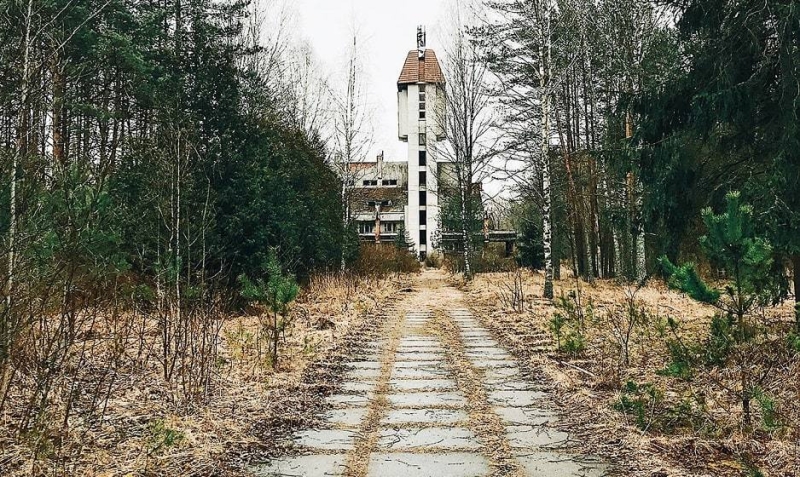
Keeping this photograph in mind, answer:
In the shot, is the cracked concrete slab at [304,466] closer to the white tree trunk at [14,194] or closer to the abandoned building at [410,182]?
the white tree trunk at [14,194]

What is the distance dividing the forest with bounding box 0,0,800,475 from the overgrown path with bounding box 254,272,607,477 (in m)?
0.53

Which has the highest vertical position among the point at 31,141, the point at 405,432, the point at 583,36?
the point at 583,36

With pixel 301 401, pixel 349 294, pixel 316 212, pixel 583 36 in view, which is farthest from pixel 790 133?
pixel 316 212

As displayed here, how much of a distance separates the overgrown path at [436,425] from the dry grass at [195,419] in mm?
274

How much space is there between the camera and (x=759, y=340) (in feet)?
22.7

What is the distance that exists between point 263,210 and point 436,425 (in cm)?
752

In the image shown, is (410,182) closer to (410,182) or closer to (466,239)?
(410,182)

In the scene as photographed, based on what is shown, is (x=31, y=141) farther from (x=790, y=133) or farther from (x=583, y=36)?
(x=583, y=36)

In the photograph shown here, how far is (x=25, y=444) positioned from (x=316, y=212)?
12791 millimetres

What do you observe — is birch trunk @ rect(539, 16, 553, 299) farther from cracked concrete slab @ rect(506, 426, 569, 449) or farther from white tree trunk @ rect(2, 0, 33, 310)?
white tree trunk @ rect(2, 0, 33, 310)

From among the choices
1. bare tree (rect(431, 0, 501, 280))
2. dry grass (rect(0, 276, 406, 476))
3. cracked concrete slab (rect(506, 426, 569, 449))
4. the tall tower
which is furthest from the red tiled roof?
cracked concrete slab (rect(506, 426, 569, 449))

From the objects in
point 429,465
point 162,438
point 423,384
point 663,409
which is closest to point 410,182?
point 423,384

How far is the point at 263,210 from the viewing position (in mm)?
11438

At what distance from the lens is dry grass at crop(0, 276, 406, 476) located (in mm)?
3533
